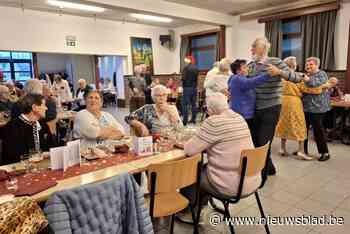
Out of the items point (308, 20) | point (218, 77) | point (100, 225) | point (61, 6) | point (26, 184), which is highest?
point (61, 6)

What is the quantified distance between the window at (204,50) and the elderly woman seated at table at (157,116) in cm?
632

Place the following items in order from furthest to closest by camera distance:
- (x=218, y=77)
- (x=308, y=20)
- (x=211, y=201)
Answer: (x=308, y=20) < (x=218, y=77) < (x=211, y=201)

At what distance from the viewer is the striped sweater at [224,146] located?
6.15ft

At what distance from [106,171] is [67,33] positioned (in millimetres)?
6881

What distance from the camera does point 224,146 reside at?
6.18 feet

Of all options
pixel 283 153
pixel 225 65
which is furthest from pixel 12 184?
pixel 283 153

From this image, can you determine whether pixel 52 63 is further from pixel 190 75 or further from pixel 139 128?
pixel 139 128

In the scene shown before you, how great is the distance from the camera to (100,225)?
1.30 m

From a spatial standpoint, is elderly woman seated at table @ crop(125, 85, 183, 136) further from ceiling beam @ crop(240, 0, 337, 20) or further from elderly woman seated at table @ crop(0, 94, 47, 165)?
ceiling beam @ crop(240, 0, 337, 20)

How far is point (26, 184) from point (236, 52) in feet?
24.6

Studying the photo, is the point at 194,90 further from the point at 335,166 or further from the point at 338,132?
the point at 335,166

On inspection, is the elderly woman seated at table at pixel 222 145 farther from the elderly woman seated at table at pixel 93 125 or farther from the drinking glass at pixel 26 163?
the drinking glass at pixel 26 163

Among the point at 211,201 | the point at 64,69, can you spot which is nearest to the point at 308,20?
the point at 211,201

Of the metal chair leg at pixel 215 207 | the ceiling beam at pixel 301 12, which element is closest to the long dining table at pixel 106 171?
the metal chair leg at pixel 215 207
